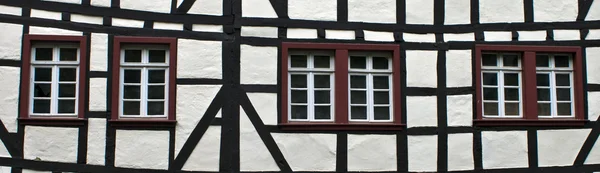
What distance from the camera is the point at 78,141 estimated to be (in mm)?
10836

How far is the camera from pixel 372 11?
455 inches

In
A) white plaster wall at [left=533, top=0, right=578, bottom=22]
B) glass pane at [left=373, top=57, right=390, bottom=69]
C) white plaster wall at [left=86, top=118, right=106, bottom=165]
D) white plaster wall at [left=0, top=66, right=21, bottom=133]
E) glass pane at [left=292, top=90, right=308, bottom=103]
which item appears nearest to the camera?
white plaster wall at [left=0, top=66, right=21, bottom=133]

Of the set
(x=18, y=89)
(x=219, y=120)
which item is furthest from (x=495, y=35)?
(x=18, y=89)

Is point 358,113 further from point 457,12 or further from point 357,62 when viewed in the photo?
point 457,12

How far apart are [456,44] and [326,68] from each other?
1.83 metres

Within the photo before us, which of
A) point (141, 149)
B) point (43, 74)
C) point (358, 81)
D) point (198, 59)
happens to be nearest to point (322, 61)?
point (358, 81)

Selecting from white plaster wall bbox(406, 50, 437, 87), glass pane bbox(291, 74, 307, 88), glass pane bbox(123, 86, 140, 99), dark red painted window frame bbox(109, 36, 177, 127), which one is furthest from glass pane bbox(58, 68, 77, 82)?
white plaster wall bbox(406, 50, 437, 87)

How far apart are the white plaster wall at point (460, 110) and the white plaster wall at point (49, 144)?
5073 mm

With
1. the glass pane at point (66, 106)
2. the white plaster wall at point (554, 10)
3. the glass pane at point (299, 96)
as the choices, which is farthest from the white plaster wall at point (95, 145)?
the white plaster wall at point (554, 10)

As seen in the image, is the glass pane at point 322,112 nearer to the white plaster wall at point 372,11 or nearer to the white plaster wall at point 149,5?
the white plaster wall at point 372,11

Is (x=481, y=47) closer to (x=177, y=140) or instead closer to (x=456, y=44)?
(x=456, y=44)

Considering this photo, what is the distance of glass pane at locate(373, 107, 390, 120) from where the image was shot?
1155 centimetres

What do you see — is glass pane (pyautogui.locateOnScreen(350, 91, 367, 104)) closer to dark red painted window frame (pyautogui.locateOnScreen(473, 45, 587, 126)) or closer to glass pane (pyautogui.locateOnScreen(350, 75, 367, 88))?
glass pane (pyautogui.locateOnScreen(350, 75, 367, 88))

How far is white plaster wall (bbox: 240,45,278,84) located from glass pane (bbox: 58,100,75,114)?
2.25m
